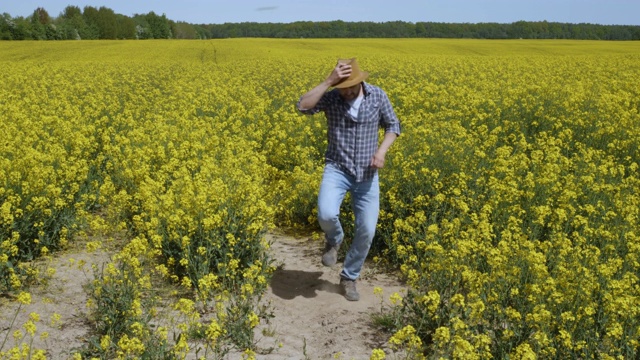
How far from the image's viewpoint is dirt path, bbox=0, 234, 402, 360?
4.46m

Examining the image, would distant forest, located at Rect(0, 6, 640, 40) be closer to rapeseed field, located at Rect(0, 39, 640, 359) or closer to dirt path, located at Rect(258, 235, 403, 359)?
rapeseed field, located at Rect(0, 39, 640, 359)

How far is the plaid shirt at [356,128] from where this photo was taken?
494 centimetres

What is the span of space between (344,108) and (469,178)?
2.65 metres

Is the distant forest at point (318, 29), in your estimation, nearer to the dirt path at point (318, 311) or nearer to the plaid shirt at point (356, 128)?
the dirt path at point (318, 311)

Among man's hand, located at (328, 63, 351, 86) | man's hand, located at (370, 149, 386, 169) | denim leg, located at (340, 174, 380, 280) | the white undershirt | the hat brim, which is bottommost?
denim leg, located at (340, 174, 380, 280)

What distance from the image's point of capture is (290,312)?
16.7 feet

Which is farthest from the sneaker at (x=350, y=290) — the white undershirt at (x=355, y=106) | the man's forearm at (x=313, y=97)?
the man's forearm at (x=313, y=97)

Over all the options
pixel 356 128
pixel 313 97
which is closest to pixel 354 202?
pixel 356 128

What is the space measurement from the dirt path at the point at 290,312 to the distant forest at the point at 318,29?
6986 centimetres

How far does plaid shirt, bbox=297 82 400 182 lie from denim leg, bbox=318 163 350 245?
8 centimetres

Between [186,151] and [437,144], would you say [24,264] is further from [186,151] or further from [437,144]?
[437,144]

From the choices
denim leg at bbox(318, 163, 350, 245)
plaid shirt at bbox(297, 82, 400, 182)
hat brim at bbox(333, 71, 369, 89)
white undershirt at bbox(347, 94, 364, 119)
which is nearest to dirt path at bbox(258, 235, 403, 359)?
denim leg at bbox(318, 163, 350, 245)

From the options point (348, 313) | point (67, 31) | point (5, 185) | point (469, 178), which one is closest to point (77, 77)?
point (5, 185)

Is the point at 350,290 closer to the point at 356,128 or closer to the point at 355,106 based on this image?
the point at 356,128
